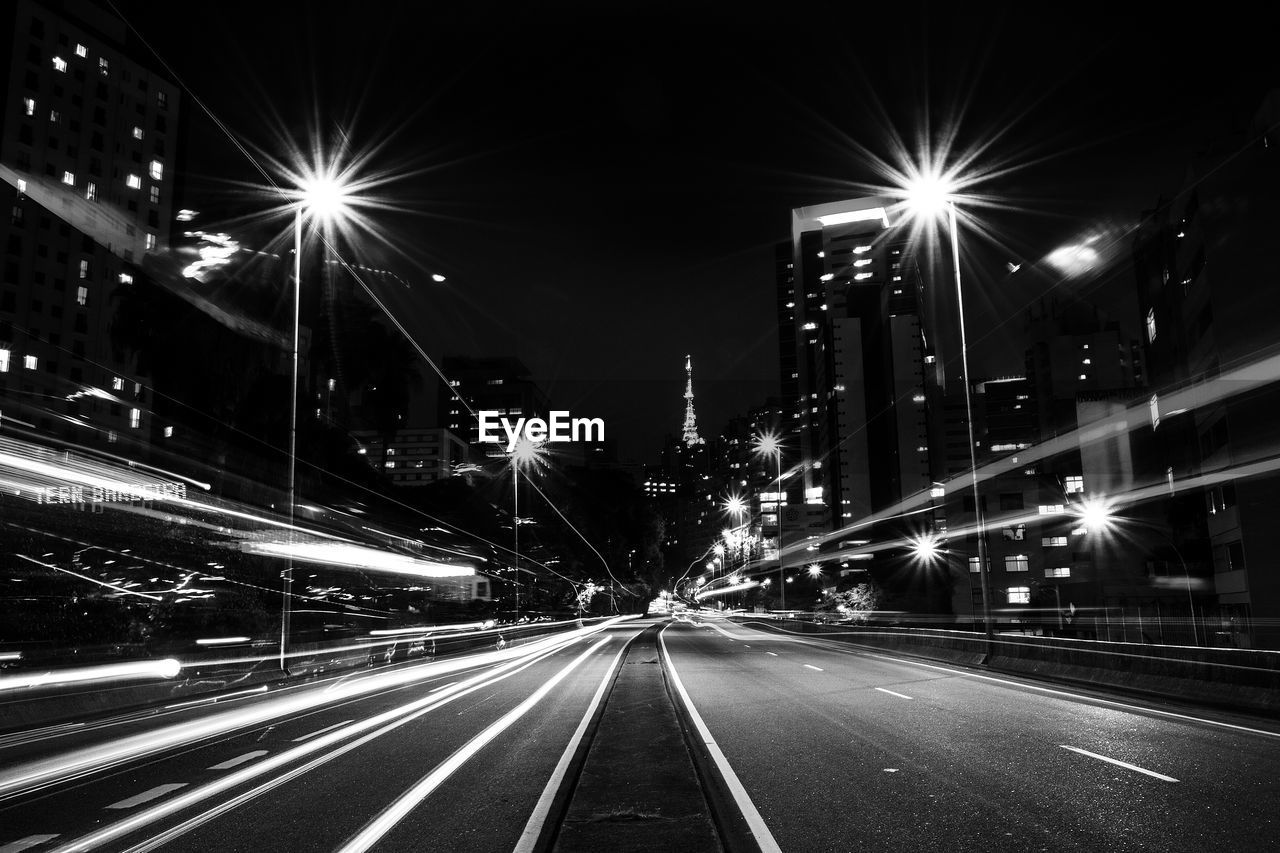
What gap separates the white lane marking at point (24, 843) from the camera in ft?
20.9

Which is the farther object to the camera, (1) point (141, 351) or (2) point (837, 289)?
(2) point (837, 289)

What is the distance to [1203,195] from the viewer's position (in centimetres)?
4353

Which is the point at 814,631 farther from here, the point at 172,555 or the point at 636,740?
the point at 636,740

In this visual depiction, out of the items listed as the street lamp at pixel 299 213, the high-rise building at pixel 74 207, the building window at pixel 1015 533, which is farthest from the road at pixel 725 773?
the high-rise building at pixel 74 207

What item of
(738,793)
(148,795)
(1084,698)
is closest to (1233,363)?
(1084,698)

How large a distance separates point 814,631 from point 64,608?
35.2 meters

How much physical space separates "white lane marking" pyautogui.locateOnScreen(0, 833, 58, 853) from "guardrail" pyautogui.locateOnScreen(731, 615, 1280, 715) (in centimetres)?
1463

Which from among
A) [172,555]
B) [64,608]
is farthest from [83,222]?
[64,608]

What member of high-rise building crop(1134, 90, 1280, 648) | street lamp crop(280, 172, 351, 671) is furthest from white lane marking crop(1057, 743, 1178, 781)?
high-rise building crop(1134, 90, 1280, 648)

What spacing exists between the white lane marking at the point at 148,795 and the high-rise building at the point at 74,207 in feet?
269

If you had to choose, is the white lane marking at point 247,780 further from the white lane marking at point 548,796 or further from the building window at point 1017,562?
the building window at point 1017,562

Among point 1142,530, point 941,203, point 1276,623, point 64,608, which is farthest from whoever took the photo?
point 1142,530

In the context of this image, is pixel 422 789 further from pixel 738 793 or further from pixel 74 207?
pixel 74 207

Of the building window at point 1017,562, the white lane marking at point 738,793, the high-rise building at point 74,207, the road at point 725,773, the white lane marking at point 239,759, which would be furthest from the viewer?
the high-rise building at point 74,207
